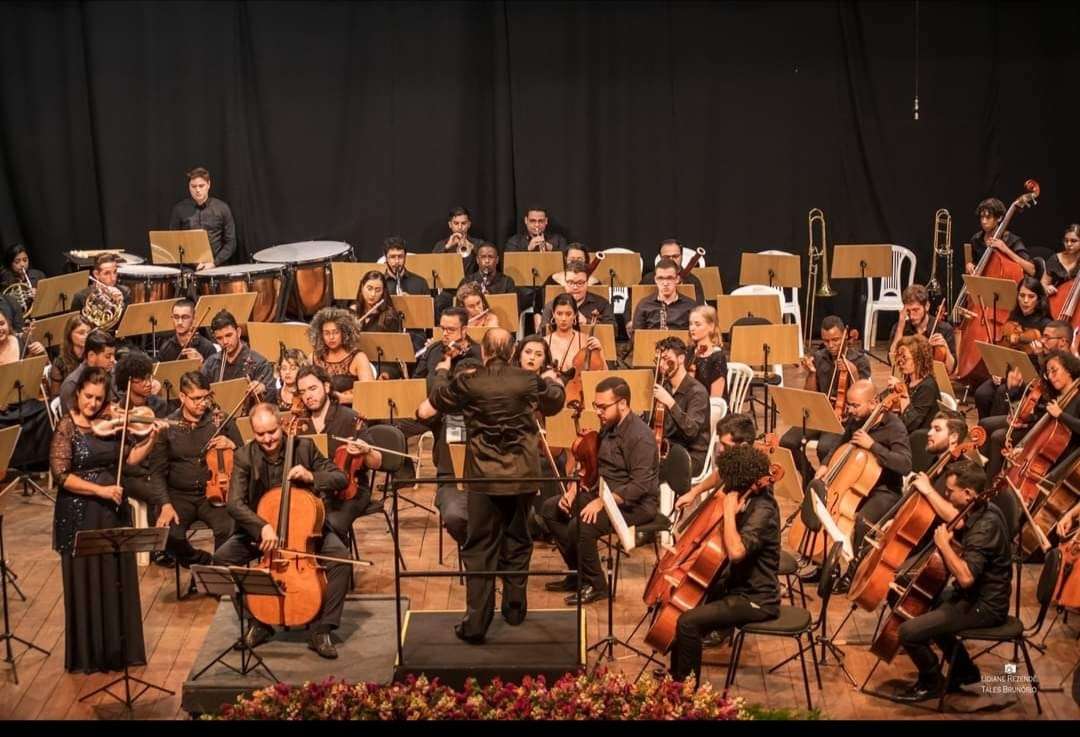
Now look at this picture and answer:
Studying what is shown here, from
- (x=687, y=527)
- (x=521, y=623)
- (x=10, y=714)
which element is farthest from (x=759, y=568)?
(x=10, y=714)

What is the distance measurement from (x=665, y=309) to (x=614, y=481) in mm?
2887

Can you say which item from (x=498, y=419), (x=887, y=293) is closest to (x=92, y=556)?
(x=498, y=419)

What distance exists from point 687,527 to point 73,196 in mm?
8563

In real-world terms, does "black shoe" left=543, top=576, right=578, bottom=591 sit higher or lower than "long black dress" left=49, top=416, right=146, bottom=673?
lower

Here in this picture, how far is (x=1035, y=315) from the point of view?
9602mm

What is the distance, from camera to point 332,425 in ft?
24.8

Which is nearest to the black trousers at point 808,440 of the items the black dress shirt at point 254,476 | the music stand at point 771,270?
the music stand at point 771,270

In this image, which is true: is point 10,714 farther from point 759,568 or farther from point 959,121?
point 959,121

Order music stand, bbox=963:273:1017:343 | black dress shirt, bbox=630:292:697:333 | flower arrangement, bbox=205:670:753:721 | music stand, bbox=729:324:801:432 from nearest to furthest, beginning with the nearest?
flower arrangement, bbox=205:670:753:721, music stand, bbox=729:324:801:432, music stand, bbox=963:273:1017:343, black dress shirt, bbox=630:292:697:333

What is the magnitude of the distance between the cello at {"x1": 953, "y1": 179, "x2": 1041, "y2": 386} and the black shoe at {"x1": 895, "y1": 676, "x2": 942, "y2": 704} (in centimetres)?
399

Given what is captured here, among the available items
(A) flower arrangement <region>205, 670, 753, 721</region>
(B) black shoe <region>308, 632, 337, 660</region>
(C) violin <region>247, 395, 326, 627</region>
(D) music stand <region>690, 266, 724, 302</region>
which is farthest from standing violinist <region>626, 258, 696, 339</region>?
(A) flower arrangement <region>205, 670, 753, 721</region>

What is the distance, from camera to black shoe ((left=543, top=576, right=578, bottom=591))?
7.65 meters

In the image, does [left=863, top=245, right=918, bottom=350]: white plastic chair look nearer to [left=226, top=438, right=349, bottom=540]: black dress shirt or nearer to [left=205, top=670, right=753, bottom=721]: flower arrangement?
[left=226, top=438, right=349, bottom=540]: black dress shirt

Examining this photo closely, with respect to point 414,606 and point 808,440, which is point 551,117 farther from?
point 414,606
